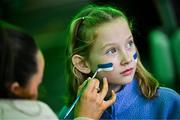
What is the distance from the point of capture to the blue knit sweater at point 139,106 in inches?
44.5

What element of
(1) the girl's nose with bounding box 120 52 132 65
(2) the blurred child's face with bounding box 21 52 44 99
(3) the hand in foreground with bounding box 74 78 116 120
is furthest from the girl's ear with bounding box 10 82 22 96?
(1) the girl's nose with bounding box 120 52 132 65

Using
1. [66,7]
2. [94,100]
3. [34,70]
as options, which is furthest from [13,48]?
[66,7]

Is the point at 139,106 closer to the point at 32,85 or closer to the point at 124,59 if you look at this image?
the point at 124,59

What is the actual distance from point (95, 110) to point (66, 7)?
1.21 feet


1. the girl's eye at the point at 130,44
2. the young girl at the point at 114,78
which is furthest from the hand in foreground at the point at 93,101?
the girl's eye at the point at 130,44

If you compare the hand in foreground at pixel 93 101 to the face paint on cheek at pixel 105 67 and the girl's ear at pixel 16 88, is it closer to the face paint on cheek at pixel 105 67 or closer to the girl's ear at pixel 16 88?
the face paint on cheek at pixel 105 67

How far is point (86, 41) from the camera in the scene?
3.81ft

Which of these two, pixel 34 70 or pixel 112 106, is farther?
pixel 112 106

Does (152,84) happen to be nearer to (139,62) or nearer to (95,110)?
(139,62)

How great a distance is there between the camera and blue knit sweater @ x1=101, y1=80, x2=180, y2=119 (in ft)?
3.71

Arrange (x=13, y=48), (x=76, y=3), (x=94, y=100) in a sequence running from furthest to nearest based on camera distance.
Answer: (x=76, y=3)
(x=94, y=100)
(x=13, y=48)

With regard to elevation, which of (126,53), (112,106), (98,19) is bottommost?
(112,106)

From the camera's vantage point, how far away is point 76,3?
4.18ft

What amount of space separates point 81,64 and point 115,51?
0.11 meters
